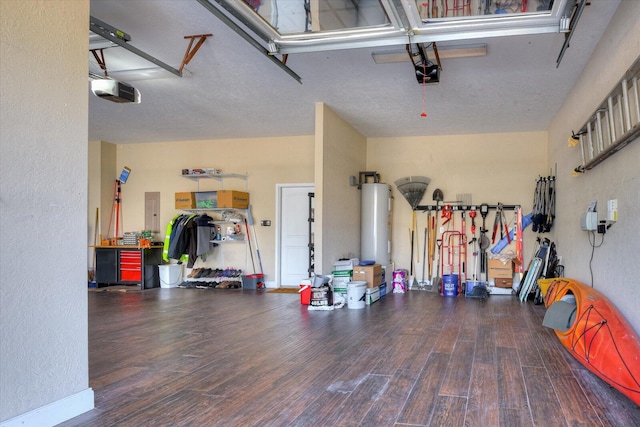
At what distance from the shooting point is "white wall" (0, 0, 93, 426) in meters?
2.32

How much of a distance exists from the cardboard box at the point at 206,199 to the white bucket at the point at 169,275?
4.15 ft

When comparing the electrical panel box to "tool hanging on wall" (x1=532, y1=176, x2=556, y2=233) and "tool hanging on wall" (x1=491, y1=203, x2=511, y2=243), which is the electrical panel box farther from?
"tool hanging on wall" (x1=491, y1=203, x2=511, y2=243)

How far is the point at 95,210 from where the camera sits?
384 inches

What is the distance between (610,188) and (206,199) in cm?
698

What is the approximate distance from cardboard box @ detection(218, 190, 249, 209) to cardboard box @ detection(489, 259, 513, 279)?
460 cm

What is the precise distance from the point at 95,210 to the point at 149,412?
7.97 m

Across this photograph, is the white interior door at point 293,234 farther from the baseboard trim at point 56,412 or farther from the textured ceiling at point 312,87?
the baseboard trim at point 56,412

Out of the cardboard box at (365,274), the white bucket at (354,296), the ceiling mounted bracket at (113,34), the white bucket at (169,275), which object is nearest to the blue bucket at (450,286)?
the cardboard box at (365,274)

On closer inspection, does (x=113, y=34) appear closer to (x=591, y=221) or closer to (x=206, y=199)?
(x=591, y=221)

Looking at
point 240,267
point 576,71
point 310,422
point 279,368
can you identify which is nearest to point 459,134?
point 576,71

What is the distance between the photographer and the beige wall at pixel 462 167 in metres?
8.55

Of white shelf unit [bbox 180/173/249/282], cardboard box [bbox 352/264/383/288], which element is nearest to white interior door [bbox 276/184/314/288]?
white shelf unit [bbox 180/173/249/282]

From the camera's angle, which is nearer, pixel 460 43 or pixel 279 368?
pixel 279 368

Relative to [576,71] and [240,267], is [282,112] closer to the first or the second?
[240,267]
